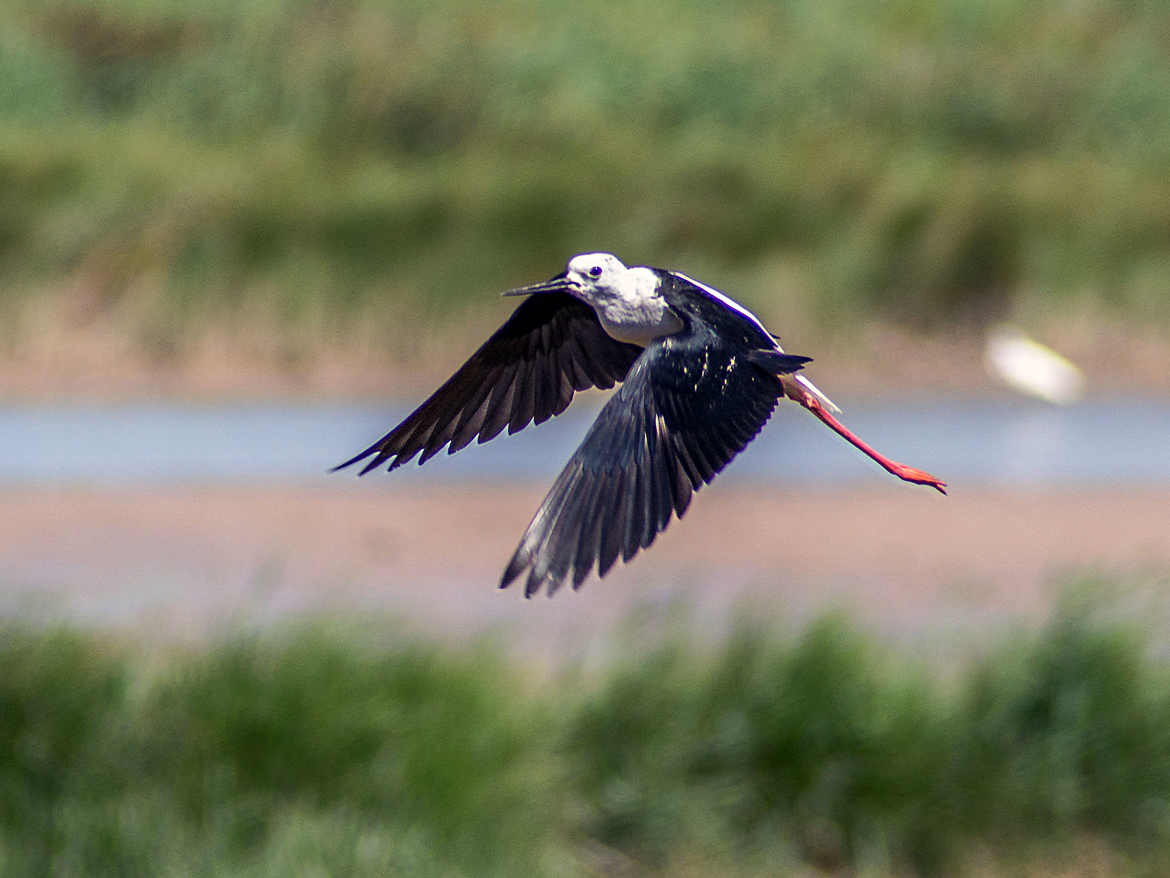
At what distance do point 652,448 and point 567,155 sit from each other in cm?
1074

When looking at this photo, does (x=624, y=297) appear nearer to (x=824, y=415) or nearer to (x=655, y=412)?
(x=655, y=412)

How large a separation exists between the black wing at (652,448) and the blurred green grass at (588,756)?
223 inches

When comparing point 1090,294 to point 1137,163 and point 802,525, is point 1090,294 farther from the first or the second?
point 802,525

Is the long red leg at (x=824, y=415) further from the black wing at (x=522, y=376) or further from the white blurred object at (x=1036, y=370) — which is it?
the black wing at (x=522, y=376)

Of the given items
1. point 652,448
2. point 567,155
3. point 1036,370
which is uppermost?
point 567,155

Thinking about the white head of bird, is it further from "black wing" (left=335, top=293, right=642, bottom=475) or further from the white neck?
"black wing" (left=335, top=293, right=642, bottom=475)

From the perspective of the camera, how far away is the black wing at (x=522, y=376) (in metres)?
2.33

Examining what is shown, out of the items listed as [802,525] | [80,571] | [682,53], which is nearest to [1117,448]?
[802,525]

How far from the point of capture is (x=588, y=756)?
363 inches

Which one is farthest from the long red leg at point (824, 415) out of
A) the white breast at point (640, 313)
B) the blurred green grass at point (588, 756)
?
the blurred green grass at point (588, 756)

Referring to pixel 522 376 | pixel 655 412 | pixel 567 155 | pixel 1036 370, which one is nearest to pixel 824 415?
pixel 655 412

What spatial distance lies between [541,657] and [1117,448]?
971 centimetres

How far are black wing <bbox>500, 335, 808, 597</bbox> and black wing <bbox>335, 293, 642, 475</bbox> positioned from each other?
0.29m

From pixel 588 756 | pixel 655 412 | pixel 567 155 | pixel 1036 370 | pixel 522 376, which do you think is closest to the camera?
pixel 655 412
